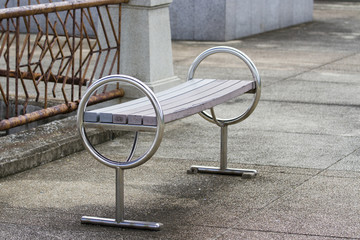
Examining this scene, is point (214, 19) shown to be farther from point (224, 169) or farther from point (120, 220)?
point (120, 220)

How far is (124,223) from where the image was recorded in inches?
184

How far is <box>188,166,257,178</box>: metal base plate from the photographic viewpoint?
5.79 metres

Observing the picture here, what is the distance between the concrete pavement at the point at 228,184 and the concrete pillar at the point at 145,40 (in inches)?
22.4

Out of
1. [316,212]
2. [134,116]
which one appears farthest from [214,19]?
[134,116]

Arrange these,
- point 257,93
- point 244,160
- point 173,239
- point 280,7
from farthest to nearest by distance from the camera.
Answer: point 280,7, point 244,160, point 257,93, point 173,239

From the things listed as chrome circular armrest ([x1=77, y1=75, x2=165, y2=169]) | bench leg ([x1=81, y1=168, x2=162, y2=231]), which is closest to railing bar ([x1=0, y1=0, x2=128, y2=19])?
chrome circular armrest ([x1=77, y1=75, x2=165, y2=169])

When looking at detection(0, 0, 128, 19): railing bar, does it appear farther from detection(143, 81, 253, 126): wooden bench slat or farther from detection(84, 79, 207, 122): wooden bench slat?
detection(143, 81, 253, 126): wooden bench slat

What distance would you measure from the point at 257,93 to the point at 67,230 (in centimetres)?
199

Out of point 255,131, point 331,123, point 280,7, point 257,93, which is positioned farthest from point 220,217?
point 280,7

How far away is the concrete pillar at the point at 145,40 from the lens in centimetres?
734

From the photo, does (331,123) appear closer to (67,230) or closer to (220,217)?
(220,217)

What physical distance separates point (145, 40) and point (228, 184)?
7.39ft

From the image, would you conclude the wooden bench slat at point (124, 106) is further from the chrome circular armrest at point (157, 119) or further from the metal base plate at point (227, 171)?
the metal base plate at point (227, 171)

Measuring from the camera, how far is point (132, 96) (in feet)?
24.9
